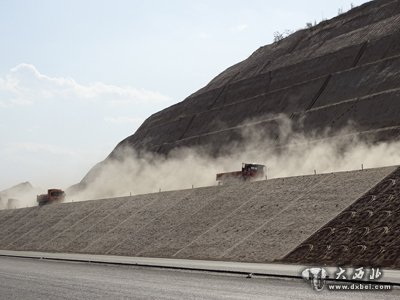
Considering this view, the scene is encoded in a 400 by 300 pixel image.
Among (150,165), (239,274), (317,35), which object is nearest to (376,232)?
(239,274)

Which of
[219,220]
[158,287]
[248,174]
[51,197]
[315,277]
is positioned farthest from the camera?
[51,197]

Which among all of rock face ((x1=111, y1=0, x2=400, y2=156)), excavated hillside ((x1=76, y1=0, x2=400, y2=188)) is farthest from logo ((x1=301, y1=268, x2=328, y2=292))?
rock face ((x1=111, y1=0, x2=400, y2=156))

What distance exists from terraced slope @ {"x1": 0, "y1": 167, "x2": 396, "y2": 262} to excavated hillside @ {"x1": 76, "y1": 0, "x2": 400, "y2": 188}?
1742 centimetres

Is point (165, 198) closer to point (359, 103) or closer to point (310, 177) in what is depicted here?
point (310, 177)

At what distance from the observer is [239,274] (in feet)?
68.1

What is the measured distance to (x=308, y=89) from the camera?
69.4 metres

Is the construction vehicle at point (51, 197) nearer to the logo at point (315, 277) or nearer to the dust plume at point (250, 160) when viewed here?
the dust plume at point (250, 160)

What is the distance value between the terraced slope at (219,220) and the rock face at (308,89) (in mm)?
17635

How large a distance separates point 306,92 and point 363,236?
46.2 m

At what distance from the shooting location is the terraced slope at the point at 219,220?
29406 mm

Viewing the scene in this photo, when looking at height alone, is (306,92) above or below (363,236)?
above

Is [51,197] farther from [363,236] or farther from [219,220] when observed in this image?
[363,236]

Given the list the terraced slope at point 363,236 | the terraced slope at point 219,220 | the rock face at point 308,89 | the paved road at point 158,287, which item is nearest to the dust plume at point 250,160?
the rock face at point 308,89

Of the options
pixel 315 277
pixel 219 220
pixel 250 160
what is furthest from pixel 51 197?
pixel 315 277
